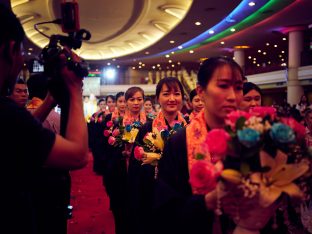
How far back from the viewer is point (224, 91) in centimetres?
187

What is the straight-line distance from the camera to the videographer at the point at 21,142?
1.30m

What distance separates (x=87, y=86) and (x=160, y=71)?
23.9ft

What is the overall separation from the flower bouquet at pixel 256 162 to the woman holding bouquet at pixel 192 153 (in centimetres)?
27

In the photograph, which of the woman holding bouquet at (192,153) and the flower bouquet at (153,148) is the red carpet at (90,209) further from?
the woman holding bouquet at (192,153)

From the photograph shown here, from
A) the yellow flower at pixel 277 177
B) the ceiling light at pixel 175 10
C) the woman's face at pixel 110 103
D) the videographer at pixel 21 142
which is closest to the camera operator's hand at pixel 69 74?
the videographer at pixel 21 142

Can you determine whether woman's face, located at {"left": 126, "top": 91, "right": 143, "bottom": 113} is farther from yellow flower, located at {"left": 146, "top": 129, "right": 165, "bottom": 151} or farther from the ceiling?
the ceiling

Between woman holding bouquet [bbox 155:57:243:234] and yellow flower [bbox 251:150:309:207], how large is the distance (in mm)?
342

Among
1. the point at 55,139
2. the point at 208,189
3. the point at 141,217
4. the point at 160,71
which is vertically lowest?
the point at 141,217

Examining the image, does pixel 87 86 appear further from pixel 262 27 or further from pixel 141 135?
pixel 141 135

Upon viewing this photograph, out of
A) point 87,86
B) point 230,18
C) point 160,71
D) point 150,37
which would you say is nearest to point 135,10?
point 230,18

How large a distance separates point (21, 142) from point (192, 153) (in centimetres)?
91

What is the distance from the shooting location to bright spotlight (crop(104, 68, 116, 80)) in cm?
3197

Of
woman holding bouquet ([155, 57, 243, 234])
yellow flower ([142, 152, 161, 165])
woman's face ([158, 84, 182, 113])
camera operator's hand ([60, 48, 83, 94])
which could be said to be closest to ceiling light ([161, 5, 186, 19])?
woman's face ([158, 84, 182, 113])

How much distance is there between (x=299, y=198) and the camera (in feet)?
4.61
